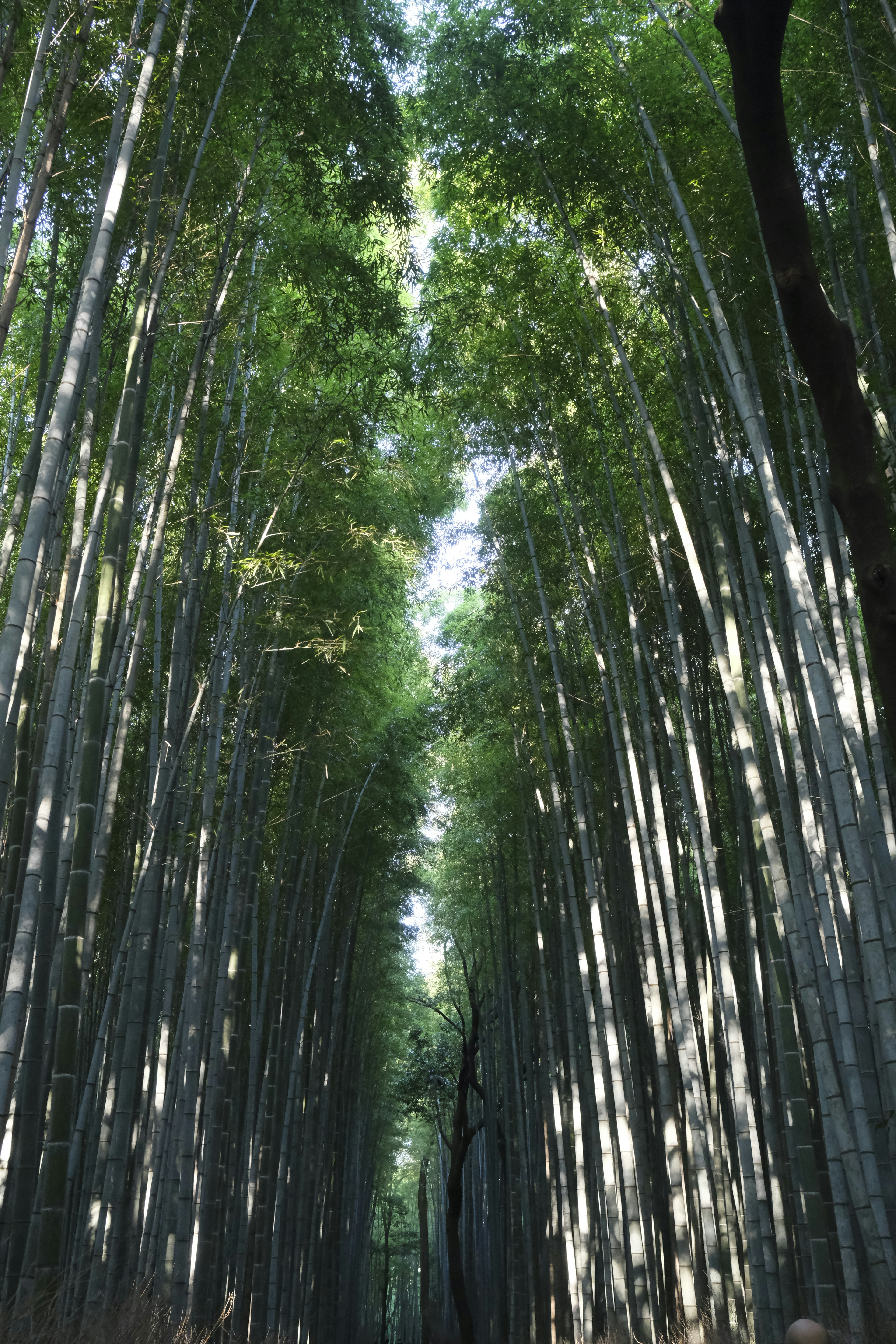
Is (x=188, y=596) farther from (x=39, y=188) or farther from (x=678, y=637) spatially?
(x=678, y=637)

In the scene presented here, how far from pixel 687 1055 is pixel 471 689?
4.16m

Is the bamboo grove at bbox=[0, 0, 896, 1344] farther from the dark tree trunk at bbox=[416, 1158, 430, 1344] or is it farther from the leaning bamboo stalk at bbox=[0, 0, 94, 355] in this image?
the dark tree trunk at bbox=[416, 1158, 430, 1344]

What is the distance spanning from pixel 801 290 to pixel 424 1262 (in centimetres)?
1200

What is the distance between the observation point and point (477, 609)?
961 cm

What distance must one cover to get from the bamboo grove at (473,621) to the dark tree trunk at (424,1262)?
3.40 metres

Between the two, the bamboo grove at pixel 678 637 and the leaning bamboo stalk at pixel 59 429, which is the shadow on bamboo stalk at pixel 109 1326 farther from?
the bamboo grove at pixel 678 637

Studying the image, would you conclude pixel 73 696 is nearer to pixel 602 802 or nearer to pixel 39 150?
pixel 39 150

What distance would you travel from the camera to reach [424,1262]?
10.9 m

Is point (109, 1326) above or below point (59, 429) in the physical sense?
below

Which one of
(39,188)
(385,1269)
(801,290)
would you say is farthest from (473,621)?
(385,1269)

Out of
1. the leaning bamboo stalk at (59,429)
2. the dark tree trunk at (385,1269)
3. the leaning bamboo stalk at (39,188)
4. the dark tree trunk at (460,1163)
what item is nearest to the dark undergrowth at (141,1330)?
the leaning bamboo stalk at (59,429)

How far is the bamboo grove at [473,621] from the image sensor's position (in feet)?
9.96

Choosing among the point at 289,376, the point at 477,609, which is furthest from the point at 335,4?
the point at 477,609

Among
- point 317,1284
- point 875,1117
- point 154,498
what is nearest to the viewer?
point 875,1117
